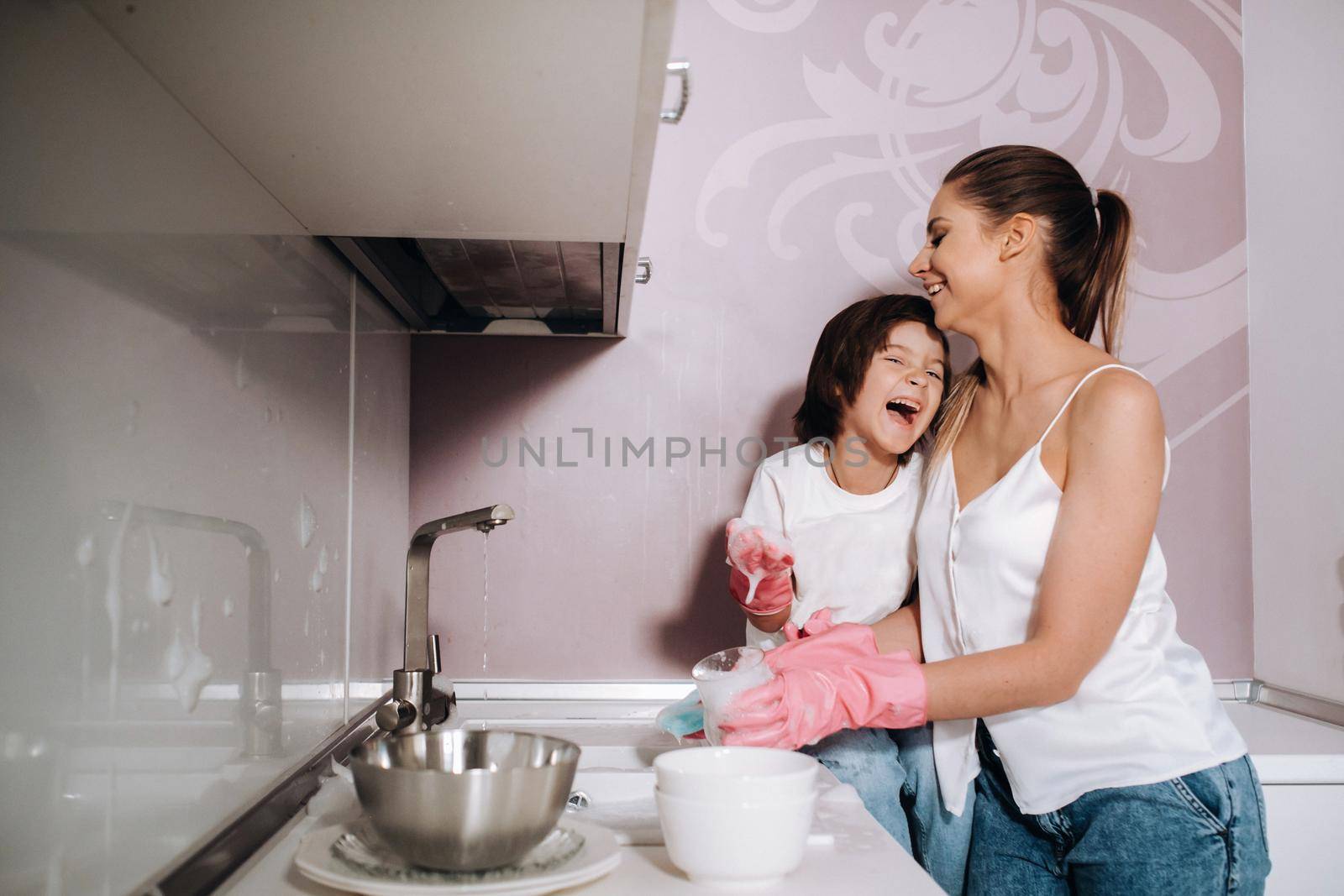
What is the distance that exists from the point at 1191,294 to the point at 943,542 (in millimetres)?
898

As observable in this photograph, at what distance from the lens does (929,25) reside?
1801mm

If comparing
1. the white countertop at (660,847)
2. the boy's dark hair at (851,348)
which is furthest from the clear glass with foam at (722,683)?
the boy's dark hair at (851,348)

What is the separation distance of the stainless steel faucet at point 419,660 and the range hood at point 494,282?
319 mm

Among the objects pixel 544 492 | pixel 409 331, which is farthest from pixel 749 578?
pixel 409 331

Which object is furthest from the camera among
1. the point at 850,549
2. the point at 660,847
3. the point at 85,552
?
the point at 850,549

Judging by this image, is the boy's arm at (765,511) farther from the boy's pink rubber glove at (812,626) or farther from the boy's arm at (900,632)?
the boy's arm at (900,632)

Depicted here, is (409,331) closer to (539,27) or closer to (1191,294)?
(539,27)

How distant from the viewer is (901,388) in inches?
55.9

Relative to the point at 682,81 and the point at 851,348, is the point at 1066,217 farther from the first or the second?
the point at 682,81

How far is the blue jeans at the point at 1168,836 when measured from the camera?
3.39ft

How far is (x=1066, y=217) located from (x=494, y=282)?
775 millimetres

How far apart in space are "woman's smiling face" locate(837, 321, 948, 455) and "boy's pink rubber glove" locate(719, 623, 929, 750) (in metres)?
0.42

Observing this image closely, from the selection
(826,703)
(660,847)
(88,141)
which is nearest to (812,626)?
(826,703)

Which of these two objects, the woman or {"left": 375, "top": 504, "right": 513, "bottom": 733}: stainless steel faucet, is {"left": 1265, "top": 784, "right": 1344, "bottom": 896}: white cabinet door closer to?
the woman
